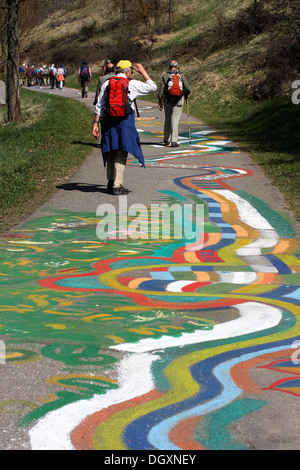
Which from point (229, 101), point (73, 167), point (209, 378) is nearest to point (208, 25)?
point (229, 101)

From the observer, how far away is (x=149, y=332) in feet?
16.7

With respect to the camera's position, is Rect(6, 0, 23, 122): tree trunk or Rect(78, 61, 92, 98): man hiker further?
Rect(78, 61, 92, 98): man hiker

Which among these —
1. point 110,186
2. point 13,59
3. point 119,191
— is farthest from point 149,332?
point 13,59

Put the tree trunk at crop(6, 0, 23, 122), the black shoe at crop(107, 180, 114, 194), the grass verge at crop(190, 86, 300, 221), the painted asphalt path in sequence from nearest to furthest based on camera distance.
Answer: the painted asphalt path
the black shoe at crop(107, 180, 114, 194)
the grass verge at crop(190, 86, 300, 221)
the tree trunk at crop(6, 0, 23, 122)

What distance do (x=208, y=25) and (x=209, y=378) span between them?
4517 cm

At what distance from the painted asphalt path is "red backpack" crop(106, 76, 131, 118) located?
1.39 meters

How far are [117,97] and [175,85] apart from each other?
6.25 m

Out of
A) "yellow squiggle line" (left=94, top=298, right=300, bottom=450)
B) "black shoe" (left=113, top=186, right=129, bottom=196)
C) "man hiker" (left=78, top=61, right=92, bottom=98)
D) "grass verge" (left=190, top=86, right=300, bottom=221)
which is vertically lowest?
"yellow squiggle line" (left=94, top=298, right=300, bottom=450)

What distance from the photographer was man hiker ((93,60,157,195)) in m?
10.3

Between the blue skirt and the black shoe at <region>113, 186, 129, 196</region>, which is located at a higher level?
the blue skirt

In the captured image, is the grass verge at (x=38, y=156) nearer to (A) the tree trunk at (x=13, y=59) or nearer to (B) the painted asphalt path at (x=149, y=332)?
(A) the tree trunk at (x=13, y=59)

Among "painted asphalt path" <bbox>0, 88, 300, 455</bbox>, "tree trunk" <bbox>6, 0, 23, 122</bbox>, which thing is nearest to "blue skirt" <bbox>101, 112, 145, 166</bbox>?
"painted asphalt path" <bbox>0, 88, 300, 455</bbox>

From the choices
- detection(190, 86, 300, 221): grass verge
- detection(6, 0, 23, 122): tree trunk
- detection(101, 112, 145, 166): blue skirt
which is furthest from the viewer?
detection(6, 0, 23, 122): tree trunk

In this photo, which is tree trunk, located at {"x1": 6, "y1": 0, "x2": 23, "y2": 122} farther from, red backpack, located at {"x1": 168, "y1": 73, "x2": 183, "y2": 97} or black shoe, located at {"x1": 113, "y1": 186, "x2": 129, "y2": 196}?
black shoe, located at {"x1": 113, "y1": 186, "x2": 129, "y2": 196}
